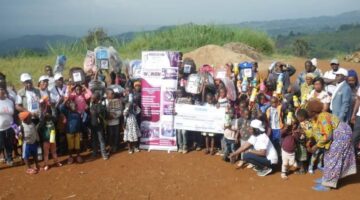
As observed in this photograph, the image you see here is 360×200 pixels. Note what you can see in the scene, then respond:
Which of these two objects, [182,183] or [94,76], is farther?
[94,76]

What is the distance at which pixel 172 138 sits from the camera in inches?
361

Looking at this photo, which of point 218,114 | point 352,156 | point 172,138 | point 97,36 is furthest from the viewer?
point 97,36

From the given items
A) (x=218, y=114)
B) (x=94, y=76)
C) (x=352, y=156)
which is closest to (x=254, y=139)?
(x=218, y=114)

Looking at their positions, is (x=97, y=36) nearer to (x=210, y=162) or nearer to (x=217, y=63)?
(x=217, y=63)

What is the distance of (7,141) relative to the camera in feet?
27.2

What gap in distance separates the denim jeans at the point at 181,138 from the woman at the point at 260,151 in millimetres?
1694

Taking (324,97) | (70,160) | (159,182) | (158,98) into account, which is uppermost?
(324,97)

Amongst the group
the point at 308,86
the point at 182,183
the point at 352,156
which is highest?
the point at 308,86

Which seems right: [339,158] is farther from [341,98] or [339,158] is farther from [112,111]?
[112,111]

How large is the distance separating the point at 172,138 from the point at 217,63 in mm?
9534

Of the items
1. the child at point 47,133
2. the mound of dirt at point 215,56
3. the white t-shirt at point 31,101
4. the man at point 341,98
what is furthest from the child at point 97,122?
the mound of dirt at point 215,56

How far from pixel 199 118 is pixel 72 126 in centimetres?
261

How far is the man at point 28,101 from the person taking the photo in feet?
26.8

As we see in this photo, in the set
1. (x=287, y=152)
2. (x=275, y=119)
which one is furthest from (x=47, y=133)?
(x=287, y=152)
